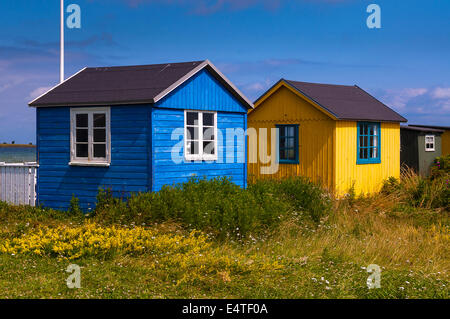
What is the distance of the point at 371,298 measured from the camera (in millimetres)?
7273

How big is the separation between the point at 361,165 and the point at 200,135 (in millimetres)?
6886

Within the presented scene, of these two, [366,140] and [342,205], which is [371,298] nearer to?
[342,205]

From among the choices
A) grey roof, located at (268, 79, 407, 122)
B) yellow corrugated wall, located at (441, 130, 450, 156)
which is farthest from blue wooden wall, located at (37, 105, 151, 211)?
yellow corrugated wall, located at (441, 130, 450, 156)

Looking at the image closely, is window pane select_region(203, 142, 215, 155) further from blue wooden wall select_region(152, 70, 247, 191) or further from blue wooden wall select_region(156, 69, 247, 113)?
blue wooden wall select_region(156, 69, 247, 113)

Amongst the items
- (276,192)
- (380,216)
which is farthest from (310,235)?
(380,216)

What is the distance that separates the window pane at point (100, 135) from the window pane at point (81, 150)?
0.43 metres

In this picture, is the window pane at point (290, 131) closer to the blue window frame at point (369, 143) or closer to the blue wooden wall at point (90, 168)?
the blue window frame at point (369, 143)

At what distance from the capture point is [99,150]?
14508 mm

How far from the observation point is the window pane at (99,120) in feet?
47.2

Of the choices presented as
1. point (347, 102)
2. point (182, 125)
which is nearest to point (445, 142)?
point (347, 102)

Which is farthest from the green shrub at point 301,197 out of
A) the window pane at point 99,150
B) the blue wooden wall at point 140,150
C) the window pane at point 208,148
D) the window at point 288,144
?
the window pane at point 99,150

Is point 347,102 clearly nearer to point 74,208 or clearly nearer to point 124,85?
point 124,85
